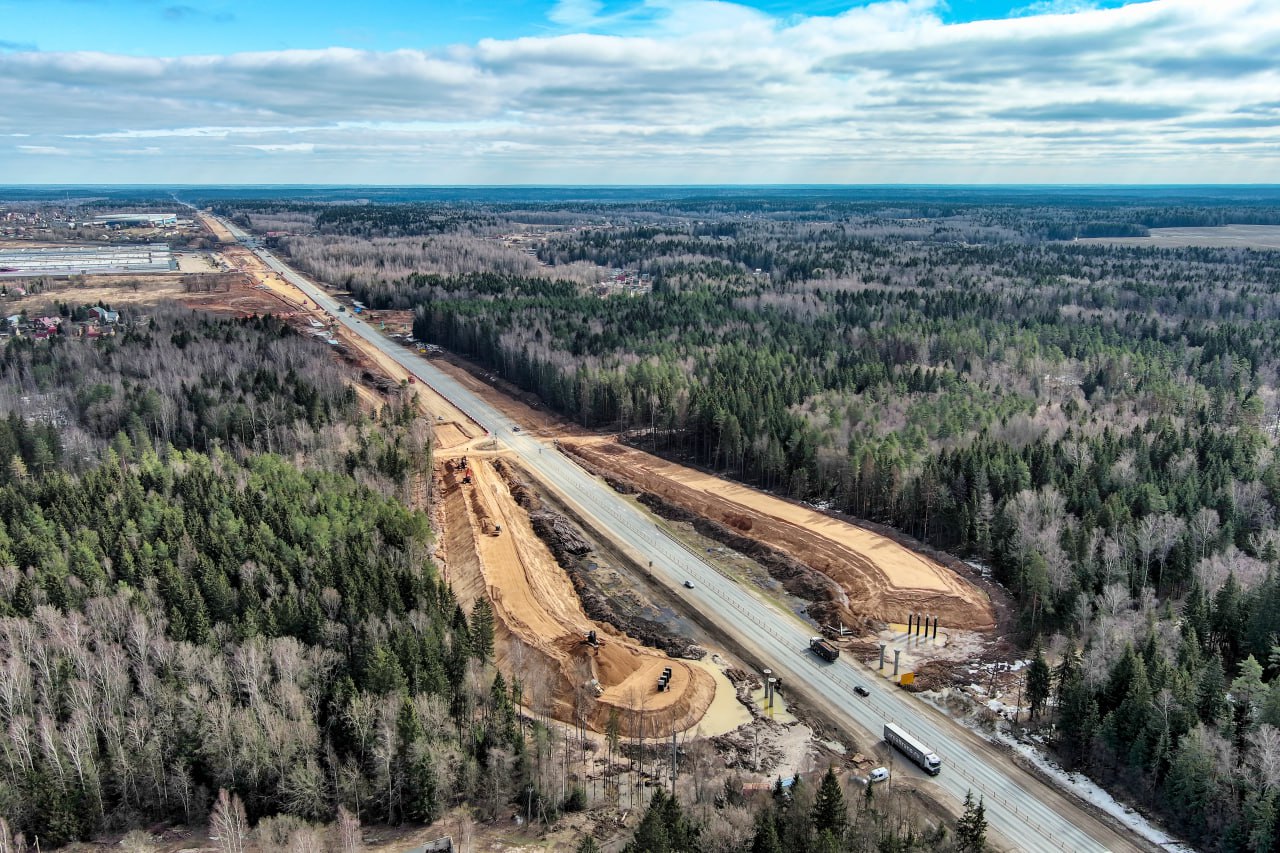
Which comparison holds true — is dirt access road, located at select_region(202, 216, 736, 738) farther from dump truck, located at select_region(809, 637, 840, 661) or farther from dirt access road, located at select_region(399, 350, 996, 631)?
dirt access road, located at select_region(399, 350, 996, 631)

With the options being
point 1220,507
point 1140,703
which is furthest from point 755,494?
point 1140,703

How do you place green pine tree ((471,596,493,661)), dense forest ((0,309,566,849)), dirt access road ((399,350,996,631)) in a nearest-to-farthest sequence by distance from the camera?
dense forest ((0,309,566,849)), green pine tree ((471,596,493,661)), dirt access road ((399,350,996,631))

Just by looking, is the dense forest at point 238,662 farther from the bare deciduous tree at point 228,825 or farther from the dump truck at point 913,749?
the dump truck at point 913,749

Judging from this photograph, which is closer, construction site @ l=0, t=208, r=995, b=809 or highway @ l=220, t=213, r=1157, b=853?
highway @ l=220, t=213, r=1157, b=853

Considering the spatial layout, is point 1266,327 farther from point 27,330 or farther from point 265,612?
point 27,330

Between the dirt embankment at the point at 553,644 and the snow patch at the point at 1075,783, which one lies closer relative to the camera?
the snow patch at the point at 1075,783

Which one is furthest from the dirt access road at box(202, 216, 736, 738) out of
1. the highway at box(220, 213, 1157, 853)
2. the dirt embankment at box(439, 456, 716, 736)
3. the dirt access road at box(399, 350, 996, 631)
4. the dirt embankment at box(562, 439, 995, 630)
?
the dirt access road at box(399, 350, 996, 631)

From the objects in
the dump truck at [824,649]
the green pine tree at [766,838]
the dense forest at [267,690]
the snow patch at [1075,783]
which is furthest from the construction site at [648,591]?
the green pine tree at [766,838]
